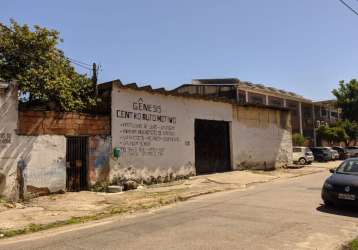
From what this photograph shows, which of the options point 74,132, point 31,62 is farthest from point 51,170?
point 31,62

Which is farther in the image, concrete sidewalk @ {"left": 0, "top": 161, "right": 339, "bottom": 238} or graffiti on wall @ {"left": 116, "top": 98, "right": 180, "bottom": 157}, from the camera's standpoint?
graffiti on wall @ {"left": 116, "top": 98, "right": 180, "bottom": 157}

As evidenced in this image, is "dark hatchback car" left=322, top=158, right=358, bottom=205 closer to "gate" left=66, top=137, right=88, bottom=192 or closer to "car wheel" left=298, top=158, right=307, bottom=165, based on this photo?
"gate" left=66, top=137, right=88, bottom=192

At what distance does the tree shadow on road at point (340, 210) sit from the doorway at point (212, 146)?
432 inches

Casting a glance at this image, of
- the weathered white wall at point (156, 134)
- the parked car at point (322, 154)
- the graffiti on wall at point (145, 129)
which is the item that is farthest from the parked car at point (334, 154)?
the graffiti on wall at point (145, 129)

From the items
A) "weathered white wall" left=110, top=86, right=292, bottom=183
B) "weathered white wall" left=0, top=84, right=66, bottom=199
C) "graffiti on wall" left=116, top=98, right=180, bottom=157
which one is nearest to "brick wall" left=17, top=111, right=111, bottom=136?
"weathered white wall" left=0, top=84, right=66, bottom=199

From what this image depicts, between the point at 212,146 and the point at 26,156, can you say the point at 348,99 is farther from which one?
the point at 26,156

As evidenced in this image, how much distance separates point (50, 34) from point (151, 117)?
5723mm

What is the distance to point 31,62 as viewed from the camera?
50.9 feet

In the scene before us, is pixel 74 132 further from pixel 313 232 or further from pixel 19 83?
pixel 313 232

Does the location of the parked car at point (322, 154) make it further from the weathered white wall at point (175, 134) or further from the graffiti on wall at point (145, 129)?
the graffiti on wall at point (145, 129)

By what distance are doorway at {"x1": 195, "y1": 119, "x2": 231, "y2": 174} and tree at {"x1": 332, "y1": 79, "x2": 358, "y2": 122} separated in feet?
120

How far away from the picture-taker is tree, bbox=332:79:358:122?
53.2 meters

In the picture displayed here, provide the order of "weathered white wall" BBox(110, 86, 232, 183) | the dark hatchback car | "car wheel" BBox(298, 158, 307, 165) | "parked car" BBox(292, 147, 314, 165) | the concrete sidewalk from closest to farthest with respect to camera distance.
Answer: the concrete sidewalk, the dark hatchback car, "weathered white wall" BBox(110, 86, 232, 183), "parked car" BBox(292, 147, 314, 165), "car wheel" BBox(298, 158, 307, 165)

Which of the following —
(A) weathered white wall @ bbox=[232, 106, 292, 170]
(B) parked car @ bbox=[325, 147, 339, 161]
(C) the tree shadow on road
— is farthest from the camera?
(B) parked car @ bbox=[325, 147, 339, 161]
